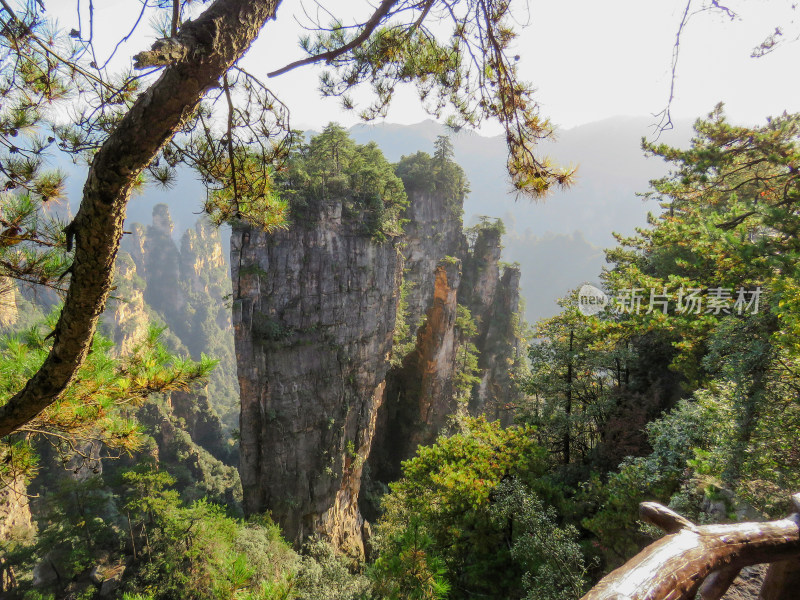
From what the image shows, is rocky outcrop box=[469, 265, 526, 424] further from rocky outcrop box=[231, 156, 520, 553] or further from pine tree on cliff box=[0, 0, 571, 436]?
pine tree on cliff box=[0, 0, 571, 436]

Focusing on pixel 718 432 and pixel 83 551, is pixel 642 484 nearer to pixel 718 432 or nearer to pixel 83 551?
pixel 718 432

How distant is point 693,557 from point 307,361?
47.4ft

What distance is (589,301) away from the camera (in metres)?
9.55

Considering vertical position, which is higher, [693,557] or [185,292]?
[185,292]

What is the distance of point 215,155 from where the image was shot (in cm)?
242

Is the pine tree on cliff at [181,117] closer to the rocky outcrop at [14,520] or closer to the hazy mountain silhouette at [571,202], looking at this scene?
the rocky outcrop at [14,520]

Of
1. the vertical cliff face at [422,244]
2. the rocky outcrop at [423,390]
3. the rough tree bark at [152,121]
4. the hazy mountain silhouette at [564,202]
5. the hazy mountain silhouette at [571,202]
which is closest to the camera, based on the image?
the rough tree bark at [152,121]

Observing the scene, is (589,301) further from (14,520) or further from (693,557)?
(14,520)

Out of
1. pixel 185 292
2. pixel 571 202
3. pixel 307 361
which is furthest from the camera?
pixel 571 202

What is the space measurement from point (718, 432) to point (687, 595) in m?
5.60

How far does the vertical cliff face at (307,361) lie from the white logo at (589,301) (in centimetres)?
874

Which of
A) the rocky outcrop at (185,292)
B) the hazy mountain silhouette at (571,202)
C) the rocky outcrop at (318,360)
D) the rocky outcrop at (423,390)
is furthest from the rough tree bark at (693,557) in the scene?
the hazy mountain silhouette at (571,202)

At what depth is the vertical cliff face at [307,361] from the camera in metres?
13.7

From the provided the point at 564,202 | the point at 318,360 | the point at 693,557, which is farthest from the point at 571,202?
the point at 693,557
